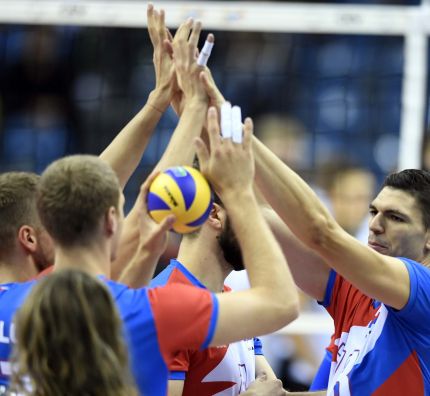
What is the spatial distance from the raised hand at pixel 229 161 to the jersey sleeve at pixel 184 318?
1.49 ft

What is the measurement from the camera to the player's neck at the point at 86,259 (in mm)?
3346

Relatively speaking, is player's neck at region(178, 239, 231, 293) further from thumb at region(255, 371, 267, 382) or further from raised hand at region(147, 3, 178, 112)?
raised hand at region(147, 3, 178, 112)

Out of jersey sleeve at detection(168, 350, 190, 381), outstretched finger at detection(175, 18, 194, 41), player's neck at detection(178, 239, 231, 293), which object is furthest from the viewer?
player's neck at detection(178, 239, 231, 293)

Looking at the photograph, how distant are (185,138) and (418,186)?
156 cm

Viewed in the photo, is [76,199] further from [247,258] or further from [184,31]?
[184,31]

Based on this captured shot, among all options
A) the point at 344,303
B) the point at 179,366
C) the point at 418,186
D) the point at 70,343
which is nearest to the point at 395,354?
the point at 344,303

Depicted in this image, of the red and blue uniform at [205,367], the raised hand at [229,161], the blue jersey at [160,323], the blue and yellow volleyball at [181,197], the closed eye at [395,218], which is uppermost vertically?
the raised hand at [229,161]

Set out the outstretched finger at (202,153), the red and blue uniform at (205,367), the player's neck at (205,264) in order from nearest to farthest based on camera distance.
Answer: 1. the outstretched finger at (202,153)
2. the red and blue uniform at (205,367)
3. the player's neck at (205,264)

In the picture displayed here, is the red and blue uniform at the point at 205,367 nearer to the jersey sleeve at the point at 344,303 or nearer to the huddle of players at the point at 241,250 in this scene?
the huddle of players at the point at 241,250

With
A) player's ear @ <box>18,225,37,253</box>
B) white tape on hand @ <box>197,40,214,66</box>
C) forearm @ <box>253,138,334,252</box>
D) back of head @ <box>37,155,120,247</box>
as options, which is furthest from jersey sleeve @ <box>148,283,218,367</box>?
white tape on hand @ <box>197,40,214,66</box>

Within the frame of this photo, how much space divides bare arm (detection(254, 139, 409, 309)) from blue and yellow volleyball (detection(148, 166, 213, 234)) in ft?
2.08

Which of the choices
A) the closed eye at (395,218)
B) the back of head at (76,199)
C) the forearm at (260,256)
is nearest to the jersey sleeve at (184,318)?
the forearm at (260,256)

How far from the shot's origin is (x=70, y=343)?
2.84 meters

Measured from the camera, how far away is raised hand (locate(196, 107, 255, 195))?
346 centimetres
